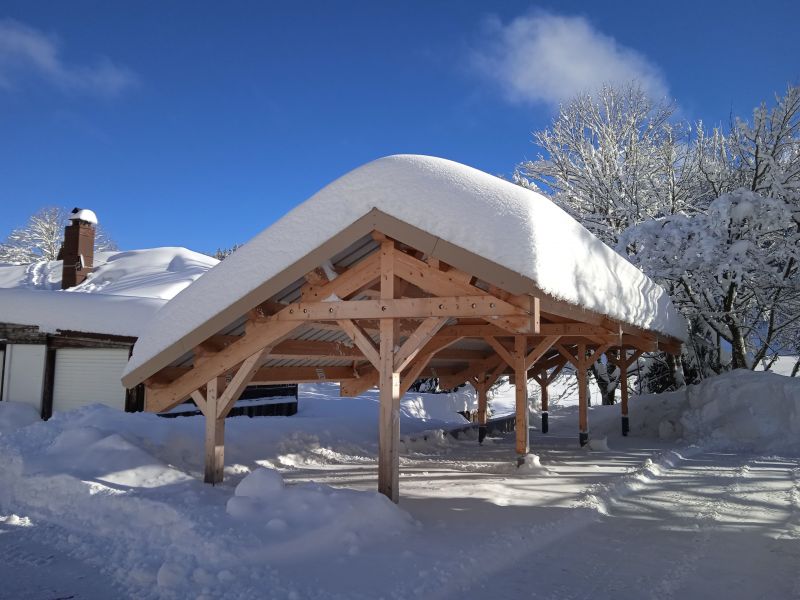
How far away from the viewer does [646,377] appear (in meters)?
21.0

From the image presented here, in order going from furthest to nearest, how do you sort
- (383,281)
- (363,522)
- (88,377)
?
(88,377) → (383,281) → (363,522)

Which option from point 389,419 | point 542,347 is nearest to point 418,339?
point 389,419

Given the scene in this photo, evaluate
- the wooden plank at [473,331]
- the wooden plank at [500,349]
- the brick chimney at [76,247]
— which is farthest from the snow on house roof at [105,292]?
the wooden plank at [500,349]

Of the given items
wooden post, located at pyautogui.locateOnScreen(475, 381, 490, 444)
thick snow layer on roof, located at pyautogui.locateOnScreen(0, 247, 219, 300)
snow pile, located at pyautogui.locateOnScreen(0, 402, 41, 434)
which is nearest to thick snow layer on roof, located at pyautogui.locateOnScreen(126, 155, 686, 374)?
wooden post, located at pyautogui.locateOnScreen(475, 381, 490, 444)

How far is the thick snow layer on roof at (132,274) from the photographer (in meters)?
17.6

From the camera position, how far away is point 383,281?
6398mm

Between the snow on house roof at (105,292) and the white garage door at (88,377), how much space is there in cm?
58

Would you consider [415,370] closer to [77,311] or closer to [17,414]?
[77,311]

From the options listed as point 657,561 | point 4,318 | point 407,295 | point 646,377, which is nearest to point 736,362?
point 646,377

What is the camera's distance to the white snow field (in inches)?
172

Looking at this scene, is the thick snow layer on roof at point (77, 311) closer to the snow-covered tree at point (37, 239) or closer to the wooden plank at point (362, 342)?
the wooden plank at point (362, 342)

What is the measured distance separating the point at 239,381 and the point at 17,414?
9.17m

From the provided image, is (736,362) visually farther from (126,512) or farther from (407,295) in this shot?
(126,512)

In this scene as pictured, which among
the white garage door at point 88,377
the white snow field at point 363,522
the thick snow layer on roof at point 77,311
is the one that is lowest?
the white snow field at point 363,522
